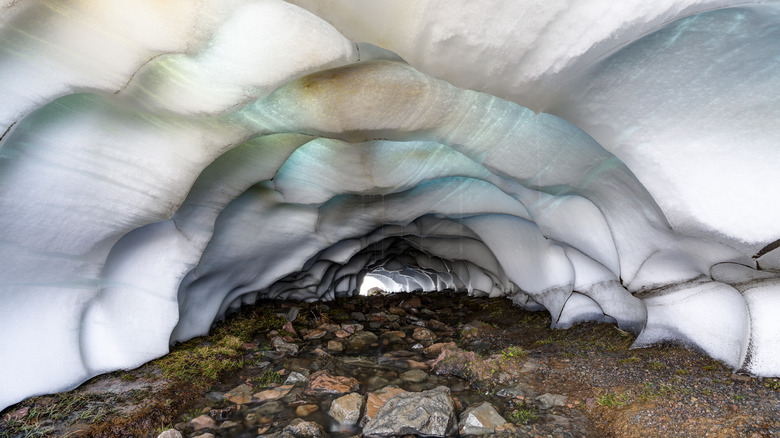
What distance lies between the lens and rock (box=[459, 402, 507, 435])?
11.2 ft

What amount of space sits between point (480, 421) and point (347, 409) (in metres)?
1.19

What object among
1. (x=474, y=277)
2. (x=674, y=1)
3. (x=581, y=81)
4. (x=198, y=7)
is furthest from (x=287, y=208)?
(x=474, y=277)

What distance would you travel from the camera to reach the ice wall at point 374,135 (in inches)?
119

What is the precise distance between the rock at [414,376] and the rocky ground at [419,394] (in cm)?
1

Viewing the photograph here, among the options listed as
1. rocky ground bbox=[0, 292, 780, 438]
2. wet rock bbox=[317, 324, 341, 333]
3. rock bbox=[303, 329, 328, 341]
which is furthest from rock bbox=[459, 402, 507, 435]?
wet rock bbox=[317, 324, 341, 333]

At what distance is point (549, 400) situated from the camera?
3.79m

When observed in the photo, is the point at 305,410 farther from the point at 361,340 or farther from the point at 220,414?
the point at 361,340

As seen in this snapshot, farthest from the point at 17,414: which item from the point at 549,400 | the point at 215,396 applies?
the point at 549,400

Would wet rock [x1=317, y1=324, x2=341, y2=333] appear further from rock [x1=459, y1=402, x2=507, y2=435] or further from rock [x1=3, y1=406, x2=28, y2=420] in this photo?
rock [x1=3, y1=406, x2=28, y2=420]

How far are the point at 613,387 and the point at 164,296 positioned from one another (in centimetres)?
489

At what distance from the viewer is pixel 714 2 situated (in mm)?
2570

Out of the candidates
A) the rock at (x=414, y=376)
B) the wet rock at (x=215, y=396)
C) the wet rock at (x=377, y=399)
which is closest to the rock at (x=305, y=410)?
the wet rock at (x=377, y=399)

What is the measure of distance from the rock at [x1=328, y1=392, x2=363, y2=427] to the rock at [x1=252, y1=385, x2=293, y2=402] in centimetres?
72

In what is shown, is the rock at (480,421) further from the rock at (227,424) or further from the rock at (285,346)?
the rock at (285,346)
